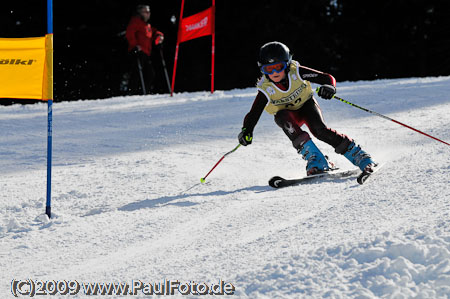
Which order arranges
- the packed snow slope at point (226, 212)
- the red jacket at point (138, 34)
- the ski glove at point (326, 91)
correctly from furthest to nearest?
1. the red jacket at point (138, 34)
2. the ski glove at point (326, 91)
3. the packed snow slope at point (226, 212)

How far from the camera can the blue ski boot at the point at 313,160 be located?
4.62 m

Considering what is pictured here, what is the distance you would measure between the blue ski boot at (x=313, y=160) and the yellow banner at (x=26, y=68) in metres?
2.05

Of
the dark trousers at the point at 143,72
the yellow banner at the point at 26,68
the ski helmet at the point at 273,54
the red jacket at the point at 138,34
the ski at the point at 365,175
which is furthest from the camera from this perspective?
the dark trousers at the point at 143,72

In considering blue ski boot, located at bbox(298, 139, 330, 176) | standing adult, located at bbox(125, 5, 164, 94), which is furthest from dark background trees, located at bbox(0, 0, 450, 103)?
blue ski boot, located at bbox(298, 139, 330, 176)

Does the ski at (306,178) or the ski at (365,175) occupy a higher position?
the ski at (365,175)

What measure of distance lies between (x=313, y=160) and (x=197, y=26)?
655 centimetres

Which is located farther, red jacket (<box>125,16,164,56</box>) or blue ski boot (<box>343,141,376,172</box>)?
red jacket (<box>125,16,164,56</box>)

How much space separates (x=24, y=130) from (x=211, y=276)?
5237 mm

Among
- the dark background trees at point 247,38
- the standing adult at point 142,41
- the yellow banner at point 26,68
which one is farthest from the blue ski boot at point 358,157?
the dark background trees at point 247,38

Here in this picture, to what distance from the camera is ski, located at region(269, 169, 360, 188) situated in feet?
14.3

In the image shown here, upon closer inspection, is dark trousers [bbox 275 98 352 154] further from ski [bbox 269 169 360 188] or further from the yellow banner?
the yellow banner

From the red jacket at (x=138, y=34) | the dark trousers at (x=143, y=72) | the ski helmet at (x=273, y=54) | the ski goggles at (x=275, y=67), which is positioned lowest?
the dark trousers at (x=143, y=72)

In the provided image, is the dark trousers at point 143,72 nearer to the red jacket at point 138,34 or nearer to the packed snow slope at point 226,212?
the red jacket at point 138,34

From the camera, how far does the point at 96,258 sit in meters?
3.10
